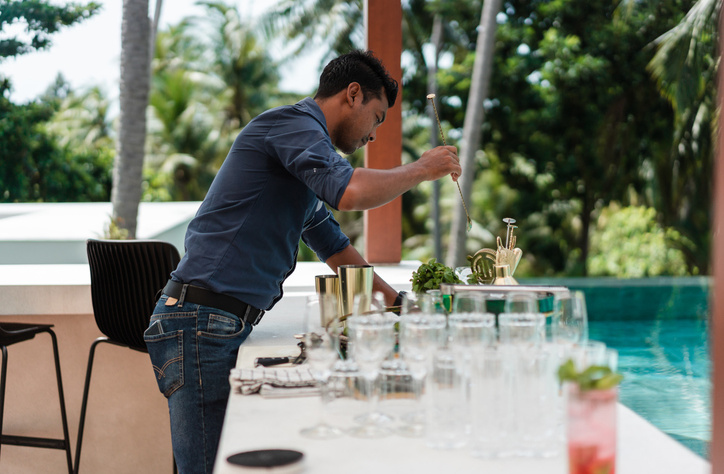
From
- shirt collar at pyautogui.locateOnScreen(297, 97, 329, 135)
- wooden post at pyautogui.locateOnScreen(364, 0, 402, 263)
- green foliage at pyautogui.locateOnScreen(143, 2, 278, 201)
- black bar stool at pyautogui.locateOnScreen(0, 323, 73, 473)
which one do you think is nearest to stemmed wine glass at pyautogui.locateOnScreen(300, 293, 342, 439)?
shirt collar at pyautogui.locateOnScreen(297, 97, 329, 135)

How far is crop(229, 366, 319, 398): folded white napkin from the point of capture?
58.2 inches

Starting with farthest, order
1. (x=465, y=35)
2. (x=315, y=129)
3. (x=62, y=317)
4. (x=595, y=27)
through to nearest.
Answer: (x=465, y=35)
(x=595, y=27)
(x=62, y=317)
(x=315, y=129)

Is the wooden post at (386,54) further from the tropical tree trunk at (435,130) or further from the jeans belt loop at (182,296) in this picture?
the tropical tree trunk at (435,130)

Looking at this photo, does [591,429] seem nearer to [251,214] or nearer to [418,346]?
[418,346]

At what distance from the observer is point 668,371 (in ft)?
23.5

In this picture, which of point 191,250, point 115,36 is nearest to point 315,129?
point 191,250

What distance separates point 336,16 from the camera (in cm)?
1759

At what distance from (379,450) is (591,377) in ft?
1.14

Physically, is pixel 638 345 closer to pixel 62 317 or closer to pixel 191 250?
pixel 62 317

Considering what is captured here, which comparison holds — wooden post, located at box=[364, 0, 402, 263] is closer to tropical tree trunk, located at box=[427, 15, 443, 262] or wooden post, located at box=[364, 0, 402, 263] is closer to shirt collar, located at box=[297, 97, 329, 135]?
shirt collar, located at box=[297, 97, 329, 135]

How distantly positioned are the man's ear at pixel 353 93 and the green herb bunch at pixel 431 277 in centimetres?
50

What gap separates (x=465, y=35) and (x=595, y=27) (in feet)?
9.75

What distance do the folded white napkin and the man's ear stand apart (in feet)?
2.80

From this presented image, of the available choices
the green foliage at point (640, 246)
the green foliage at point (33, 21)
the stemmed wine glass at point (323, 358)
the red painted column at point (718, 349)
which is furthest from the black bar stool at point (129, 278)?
the green foliage at point (640, 246)
